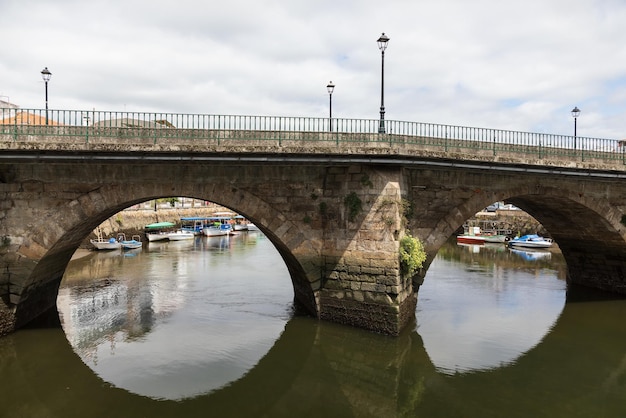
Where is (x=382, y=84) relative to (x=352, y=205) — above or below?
above

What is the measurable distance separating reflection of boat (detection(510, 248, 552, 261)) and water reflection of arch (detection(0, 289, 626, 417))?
2010 cm

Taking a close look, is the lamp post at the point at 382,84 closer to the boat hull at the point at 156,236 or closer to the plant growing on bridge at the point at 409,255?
the plant growing on bridge at the point at 409,255

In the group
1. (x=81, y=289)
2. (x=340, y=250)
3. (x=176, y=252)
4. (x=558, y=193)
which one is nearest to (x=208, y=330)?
(x=340, y=250)

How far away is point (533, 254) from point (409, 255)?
89.6 feet

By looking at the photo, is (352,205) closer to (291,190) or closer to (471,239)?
(291,190)

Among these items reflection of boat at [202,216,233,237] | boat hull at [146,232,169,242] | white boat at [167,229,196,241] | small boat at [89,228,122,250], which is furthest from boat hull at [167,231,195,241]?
small boat at [89,228,122,250]

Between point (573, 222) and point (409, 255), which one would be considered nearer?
point (409, 255)

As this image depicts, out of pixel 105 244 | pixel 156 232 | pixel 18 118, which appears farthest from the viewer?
pixel 156 232

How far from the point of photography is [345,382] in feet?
37.1

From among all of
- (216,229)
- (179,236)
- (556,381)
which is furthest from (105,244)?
(556,381)

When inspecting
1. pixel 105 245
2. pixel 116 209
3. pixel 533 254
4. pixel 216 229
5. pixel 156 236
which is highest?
pixel 116 209

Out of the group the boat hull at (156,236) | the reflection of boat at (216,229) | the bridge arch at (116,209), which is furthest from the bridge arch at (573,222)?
the reflection of boat at (216,229)

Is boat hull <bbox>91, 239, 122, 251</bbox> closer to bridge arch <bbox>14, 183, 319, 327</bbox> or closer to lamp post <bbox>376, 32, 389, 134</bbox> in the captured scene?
bridge arch <bbox>14, 183, 319, 327</bbox>

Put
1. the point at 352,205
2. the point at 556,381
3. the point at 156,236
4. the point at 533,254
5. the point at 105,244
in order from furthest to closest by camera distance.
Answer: the point at 156,236, the point at 533,254, the point at 105,244, the point at 352,205, the point at 556,381
